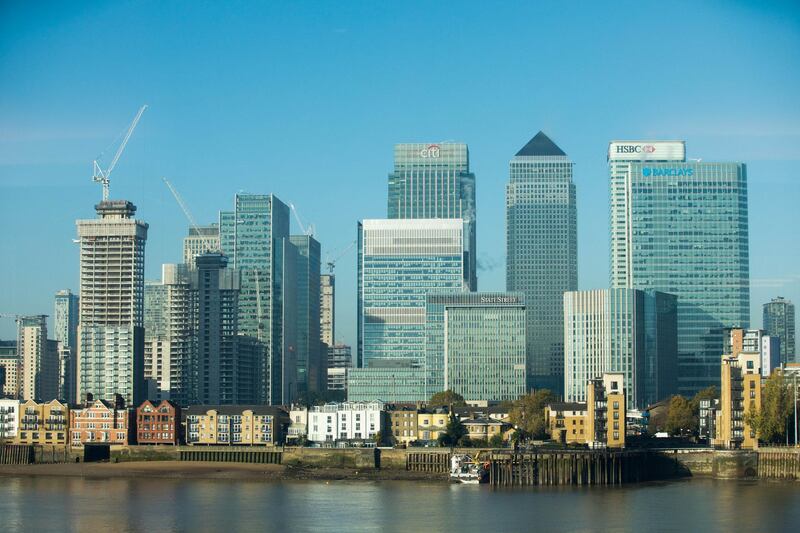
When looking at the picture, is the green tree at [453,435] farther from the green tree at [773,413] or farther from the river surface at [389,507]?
the green tree at [773,413]

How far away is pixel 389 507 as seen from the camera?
445 ft

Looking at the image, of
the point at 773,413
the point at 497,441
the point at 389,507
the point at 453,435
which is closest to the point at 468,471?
the point at 497,441

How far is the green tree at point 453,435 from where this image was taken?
19075cm

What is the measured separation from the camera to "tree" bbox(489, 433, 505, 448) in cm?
18785

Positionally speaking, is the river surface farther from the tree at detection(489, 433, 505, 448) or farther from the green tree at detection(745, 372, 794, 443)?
the tree at detection(489, 433, 505, 448)

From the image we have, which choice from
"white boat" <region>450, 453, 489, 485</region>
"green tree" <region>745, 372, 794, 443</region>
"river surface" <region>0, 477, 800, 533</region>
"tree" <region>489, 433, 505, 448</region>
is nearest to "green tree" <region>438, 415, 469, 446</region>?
"tree" <region>489, 433, 505, 448</region>

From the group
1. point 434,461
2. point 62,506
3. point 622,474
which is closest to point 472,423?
point 434,461

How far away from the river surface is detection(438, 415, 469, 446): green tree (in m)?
27.3

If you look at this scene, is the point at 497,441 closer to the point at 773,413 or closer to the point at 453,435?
the point at 453,435

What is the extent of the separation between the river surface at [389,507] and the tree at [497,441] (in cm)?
2663

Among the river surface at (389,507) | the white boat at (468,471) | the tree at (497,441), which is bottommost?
the river surface at (389,507)

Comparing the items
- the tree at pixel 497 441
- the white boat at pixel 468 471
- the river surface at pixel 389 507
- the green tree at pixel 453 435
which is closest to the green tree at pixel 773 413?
the river surface at pixel 389 507

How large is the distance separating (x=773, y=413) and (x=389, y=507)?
55.0m

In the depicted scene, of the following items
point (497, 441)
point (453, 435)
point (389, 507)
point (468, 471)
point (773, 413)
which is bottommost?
point (389, 507)
